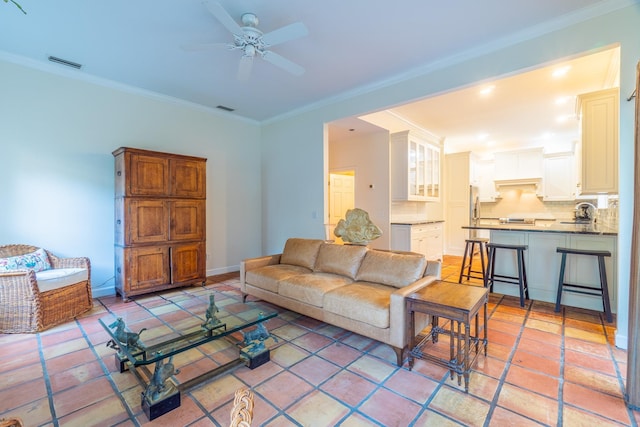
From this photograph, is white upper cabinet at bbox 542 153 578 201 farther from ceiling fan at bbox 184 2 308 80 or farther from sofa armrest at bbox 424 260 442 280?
ceiling fan at bbox 184 2 308 80

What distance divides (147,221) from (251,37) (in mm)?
2798

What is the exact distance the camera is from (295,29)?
2.27 m

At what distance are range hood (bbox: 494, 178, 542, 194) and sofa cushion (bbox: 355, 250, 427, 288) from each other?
6317 millimetres

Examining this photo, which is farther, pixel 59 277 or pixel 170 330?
pixel 59 277

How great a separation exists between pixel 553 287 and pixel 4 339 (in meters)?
6.15

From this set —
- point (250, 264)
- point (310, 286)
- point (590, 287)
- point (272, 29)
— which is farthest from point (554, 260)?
point (272, 29)

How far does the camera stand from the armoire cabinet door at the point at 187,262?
416 centimetres

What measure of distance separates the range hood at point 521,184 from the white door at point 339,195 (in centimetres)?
417

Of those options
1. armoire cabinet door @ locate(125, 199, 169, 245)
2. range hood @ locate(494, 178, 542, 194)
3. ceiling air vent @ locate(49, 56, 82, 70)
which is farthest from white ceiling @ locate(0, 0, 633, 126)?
range hood @ locate(494, 178, 542, 194)

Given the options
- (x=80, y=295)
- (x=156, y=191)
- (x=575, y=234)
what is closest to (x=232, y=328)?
(x=80, y=295)

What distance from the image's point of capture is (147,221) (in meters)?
3.90

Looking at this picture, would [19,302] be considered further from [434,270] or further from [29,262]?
[434,270]

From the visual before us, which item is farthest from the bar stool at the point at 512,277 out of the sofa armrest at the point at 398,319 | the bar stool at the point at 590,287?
the sofa armrest at the point at 398,319

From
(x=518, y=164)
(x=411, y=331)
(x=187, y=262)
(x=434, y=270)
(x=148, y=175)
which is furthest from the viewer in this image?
(x=518, y=164)
